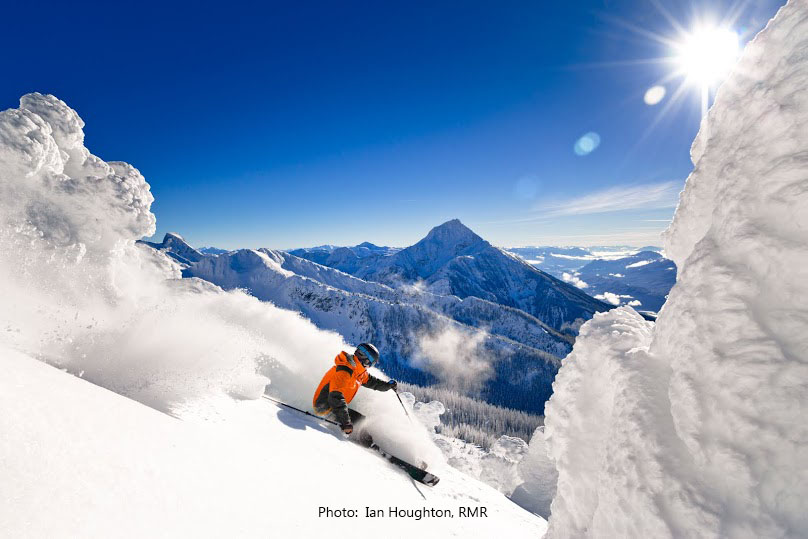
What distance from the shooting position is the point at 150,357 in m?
7.84

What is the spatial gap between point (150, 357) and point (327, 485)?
584cm

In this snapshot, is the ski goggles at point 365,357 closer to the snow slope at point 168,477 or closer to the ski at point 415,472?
the ski at point 415,472

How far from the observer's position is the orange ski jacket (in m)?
9.03

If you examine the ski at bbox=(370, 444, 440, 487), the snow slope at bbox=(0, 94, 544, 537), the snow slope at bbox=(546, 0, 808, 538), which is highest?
the snow slope at bbox=(546, 0, 808, 538)

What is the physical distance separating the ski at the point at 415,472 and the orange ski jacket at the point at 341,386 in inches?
61.4

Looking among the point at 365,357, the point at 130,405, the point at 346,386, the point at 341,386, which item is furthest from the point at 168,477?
the point at 365,357

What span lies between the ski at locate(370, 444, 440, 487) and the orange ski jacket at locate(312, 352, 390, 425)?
1.56m

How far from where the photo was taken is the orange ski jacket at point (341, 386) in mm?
9031

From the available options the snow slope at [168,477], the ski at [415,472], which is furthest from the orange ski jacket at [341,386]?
the snow slope at [168,477]

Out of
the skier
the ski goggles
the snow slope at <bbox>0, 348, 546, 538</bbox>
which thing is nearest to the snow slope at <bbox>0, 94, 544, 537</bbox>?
the snow slope at <bbox>0, 348, 546, 538</bbox>

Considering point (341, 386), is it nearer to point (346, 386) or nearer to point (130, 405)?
point (346, 386)

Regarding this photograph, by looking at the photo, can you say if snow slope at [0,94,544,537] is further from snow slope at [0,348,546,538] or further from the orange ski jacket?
the orange ski jacket

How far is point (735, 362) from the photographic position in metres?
3.12

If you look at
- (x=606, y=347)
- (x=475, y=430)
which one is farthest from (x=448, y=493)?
(x=475, y=430)
